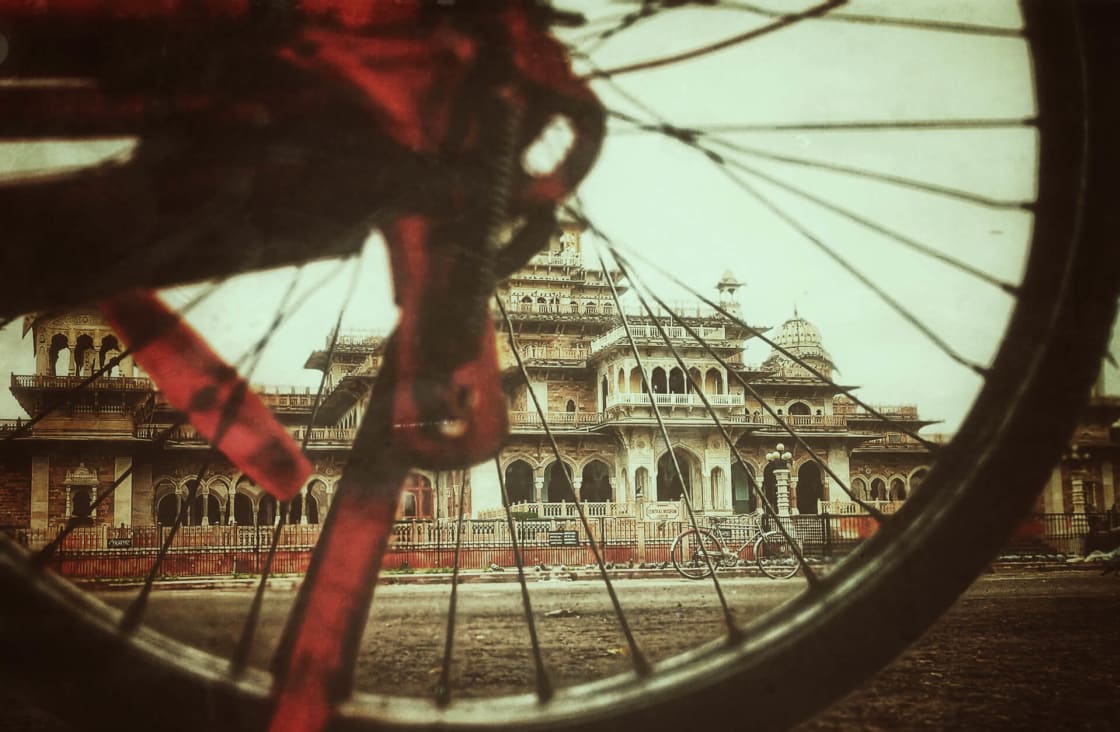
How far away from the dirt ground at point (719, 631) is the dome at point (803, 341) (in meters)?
0.45

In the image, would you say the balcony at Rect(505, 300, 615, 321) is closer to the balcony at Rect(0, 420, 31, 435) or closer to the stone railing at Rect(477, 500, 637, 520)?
the stone railing at Rect(477, 500, 637, 520)

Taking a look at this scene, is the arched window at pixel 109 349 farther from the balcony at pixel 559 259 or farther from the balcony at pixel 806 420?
the balcony at pixel 806 420

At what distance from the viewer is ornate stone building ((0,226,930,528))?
119cm

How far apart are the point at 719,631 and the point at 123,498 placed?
1408 millimetres

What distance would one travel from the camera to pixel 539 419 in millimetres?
1561

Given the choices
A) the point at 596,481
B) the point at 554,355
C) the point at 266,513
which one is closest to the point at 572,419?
the point at 554,355

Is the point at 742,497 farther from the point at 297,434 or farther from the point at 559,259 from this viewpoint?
the point at 297,434

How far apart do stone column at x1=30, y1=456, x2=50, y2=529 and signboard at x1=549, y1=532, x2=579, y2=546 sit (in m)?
1.13

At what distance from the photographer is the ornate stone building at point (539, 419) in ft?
3.90

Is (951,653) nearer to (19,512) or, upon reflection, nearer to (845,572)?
(845,572)

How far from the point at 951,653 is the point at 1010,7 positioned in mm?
1225

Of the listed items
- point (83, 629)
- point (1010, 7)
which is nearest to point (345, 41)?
point (83, 629)

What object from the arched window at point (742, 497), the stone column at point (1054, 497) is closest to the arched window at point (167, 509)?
the arched window at point (742, 497)

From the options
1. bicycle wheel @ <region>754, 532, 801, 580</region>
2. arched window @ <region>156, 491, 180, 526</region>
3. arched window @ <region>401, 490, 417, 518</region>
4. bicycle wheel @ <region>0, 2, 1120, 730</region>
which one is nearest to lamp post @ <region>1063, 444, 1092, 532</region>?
bicycle wheel @ <region>754, 532, 801, 580</region>
